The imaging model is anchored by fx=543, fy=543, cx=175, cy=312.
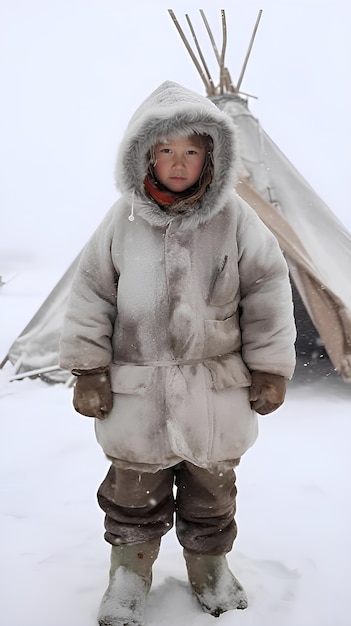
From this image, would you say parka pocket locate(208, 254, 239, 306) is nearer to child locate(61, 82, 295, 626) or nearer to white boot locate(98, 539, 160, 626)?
child locate(61, 82, 295, 626)

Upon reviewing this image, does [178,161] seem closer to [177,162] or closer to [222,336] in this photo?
[177,162]

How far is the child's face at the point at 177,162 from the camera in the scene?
146cm

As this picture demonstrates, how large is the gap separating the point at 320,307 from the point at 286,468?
4.34 feet

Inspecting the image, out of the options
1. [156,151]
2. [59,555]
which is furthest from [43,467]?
[156,151]

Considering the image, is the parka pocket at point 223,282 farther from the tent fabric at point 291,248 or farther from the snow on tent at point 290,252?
the snow on tent at point 290,252

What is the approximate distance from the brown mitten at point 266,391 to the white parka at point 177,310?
0.02 metres

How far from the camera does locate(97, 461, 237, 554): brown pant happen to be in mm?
1518

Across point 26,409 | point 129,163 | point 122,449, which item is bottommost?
point 26,409

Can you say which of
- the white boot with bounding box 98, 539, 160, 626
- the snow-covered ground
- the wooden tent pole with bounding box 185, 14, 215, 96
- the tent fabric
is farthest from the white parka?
the wooden tent pole with bounding box 185, 14, 215, 96

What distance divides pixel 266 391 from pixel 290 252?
2.34 metres

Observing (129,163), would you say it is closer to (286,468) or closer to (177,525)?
→ (177,525)

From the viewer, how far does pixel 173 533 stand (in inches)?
81.9

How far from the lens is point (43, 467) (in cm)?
273

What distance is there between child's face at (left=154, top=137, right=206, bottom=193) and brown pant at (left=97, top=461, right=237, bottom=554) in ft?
2.59
